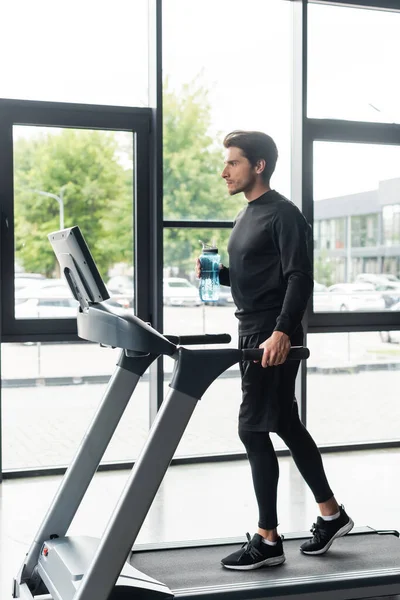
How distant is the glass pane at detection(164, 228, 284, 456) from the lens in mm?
4500

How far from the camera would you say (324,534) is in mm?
2857

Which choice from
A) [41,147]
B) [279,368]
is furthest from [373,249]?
[279,368]

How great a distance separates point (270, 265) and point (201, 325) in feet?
6.26

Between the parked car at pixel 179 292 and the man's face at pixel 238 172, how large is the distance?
A: 5.69ft

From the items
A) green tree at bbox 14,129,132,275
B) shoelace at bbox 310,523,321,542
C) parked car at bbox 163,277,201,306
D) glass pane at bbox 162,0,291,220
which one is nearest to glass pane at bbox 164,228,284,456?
parked car at bbox 163,277,201,306

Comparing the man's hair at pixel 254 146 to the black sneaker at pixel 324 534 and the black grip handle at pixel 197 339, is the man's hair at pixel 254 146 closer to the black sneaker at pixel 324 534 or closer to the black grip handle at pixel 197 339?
the black grip handle at pixel 197 339

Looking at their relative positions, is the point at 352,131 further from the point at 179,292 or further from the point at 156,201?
the point at 179,292

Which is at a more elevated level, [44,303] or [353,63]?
[353,63]

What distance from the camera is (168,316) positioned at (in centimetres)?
450

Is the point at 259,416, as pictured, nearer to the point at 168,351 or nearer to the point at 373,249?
the point at 168,351

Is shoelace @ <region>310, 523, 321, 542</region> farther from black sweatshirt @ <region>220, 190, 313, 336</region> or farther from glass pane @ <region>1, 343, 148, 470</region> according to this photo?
glass pane @ <region>1, 343, 148, 470</region>

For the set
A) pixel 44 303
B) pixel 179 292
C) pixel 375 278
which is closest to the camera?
pixel 44 303

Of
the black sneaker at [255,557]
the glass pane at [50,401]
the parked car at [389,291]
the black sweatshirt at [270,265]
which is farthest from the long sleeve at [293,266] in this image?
the parked car at [389,291]

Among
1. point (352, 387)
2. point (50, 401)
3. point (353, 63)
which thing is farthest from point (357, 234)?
point (50, 401)
